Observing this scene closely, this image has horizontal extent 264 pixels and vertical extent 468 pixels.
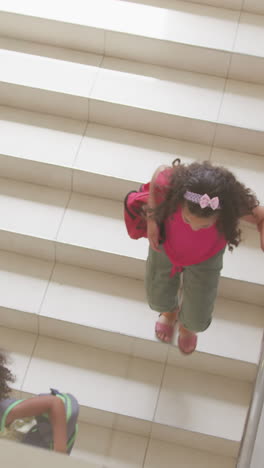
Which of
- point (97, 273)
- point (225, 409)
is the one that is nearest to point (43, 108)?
point (97, 273)

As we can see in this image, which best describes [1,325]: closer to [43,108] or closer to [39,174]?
[39,174]

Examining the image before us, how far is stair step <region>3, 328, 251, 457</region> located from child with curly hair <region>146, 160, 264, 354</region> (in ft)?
0.54

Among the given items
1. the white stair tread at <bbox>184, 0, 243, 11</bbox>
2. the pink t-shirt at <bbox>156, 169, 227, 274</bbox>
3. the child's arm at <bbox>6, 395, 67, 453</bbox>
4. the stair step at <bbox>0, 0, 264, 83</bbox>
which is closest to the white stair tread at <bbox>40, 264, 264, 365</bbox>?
the pink t-shirt at <bbox>156, 169, 227, 274</bbox>

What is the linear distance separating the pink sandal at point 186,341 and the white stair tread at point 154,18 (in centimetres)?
136

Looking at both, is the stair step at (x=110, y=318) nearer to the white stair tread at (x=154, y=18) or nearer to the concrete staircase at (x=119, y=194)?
the concrete staircase at (x=119, y=194)

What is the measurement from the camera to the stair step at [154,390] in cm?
262

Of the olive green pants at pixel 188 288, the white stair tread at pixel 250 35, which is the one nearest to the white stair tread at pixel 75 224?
the olive green pants at pixel 188 288

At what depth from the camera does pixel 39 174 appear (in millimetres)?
2965

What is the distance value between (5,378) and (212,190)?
3.05 ft

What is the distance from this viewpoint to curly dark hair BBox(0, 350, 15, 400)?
2010 millimetres

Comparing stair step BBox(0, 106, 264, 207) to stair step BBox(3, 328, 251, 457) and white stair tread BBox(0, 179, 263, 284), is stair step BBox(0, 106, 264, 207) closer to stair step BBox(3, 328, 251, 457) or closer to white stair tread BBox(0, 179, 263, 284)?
white stair tread BBox(0, 179, 263, 284)

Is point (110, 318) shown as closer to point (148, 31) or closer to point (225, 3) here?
point (148, 31)

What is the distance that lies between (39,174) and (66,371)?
0.90 m

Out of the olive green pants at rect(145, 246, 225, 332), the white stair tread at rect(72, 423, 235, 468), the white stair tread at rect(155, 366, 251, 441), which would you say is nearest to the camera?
the white stair tread at rect(72, 423, 235, 468)
